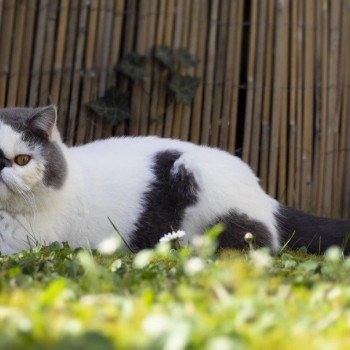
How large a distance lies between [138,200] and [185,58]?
81.7 inches

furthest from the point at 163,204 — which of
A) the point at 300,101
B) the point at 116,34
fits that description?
the point at 300,101

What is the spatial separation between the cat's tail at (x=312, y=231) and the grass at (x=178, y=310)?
1718mm

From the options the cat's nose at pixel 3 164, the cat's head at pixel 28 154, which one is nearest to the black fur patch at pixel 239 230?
the cat's head at pixel 28 154

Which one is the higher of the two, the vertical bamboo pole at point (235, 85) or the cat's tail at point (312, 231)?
the vertical bamboo pole at point (235, 85)

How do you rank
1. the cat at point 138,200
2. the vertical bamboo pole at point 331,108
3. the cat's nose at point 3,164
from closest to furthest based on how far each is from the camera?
1. the cat's nose at point 3,164
2. the cat at point 138,200
3. the vertical bamboo pole at point 331,108

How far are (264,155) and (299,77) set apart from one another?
73 centimetres

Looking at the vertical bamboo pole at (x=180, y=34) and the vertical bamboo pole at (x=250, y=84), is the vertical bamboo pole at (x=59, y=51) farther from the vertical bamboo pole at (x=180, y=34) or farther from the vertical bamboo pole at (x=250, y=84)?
the vertical bamboo pole at (x=250, y=84)

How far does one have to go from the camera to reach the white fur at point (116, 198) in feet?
14.6

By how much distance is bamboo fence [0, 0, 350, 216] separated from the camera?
6410mm

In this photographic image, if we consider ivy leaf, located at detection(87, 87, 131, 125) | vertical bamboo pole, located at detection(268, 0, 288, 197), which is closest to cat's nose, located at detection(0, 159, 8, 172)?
ivy leaf, located at detection(87, 87, 131, 125)

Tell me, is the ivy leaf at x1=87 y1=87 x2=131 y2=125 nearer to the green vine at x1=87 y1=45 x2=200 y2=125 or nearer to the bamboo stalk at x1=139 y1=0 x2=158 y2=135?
the green vine at x1=87 y1=45 x2=200 y2=125

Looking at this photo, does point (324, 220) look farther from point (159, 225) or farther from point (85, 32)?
point (85, 32)

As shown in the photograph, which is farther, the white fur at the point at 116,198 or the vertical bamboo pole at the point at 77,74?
the vertical bamboo pole at the point at 77,74

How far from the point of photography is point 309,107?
6.69 metres
